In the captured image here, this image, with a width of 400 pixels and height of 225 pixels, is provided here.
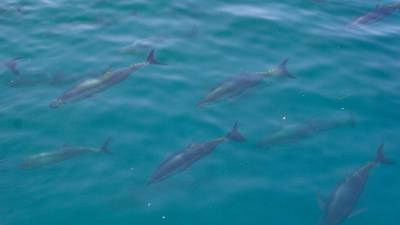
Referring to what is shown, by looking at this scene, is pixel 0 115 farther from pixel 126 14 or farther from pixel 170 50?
pixel 126 14

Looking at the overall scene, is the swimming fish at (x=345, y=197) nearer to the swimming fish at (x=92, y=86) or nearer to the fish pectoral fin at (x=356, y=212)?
the fish pectoral fin at (x=356, y=212)

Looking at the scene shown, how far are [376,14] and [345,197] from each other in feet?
24.4

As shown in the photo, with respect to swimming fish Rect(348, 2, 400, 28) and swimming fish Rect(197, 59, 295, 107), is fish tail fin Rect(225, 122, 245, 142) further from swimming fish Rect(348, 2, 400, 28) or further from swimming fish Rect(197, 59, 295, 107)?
swimming fish Rect(348, 2, 400, 28)

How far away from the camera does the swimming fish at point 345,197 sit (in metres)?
7.44

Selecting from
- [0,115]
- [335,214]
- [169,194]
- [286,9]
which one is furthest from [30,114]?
[286,9]

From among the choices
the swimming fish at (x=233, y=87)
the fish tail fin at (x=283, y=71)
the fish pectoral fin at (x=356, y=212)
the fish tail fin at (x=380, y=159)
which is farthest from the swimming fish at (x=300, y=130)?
the fish pectoral fin at (x=356, y=212)

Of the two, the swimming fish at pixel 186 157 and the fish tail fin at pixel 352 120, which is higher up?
the fish tail fin at pixel 352 120

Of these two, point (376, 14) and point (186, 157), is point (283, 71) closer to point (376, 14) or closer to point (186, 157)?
point (186, 157)

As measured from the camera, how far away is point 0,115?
9398mm

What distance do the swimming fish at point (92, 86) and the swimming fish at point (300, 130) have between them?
360cm

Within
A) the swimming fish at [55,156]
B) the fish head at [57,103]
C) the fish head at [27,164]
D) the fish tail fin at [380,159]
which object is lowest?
the fish head at [27,164]

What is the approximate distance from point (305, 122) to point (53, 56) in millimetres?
6386

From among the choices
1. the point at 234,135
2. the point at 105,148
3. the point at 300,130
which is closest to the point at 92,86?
the point at 105,148

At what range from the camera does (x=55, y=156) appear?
8.29m
